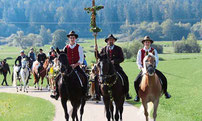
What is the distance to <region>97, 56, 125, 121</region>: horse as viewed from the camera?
1132cm

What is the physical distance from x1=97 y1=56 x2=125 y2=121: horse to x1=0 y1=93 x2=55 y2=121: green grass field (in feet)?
11.7

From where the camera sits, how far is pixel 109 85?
12.0 m

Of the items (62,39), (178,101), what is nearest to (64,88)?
(178,101)

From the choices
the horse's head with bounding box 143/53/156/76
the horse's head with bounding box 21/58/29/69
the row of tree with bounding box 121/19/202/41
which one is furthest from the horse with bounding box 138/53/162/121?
the row of tree with bounding box 121/19/202/41

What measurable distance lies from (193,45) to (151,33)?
69.6 m

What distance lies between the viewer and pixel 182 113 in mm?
17719

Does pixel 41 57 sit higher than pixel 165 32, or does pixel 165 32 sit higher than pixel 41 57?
pixel 41 57

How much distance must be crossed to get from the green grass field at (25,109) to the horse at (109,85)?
3.57m

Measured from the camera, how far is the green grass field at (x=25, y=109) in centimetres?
1569

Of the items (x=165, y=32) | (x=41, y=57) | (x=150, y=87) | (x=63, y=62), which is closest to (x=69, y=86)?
(x=63, y=62)

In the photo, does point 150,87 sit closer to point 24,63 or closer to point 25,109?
point 25,109

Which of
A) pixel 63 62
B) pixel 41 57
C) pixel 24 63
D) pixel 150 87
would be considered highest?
pixel 63 62

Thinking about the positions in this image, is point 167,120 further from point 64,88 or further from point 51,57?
point 51,57

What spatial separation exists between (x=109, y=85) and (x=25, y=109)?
7871 mm
